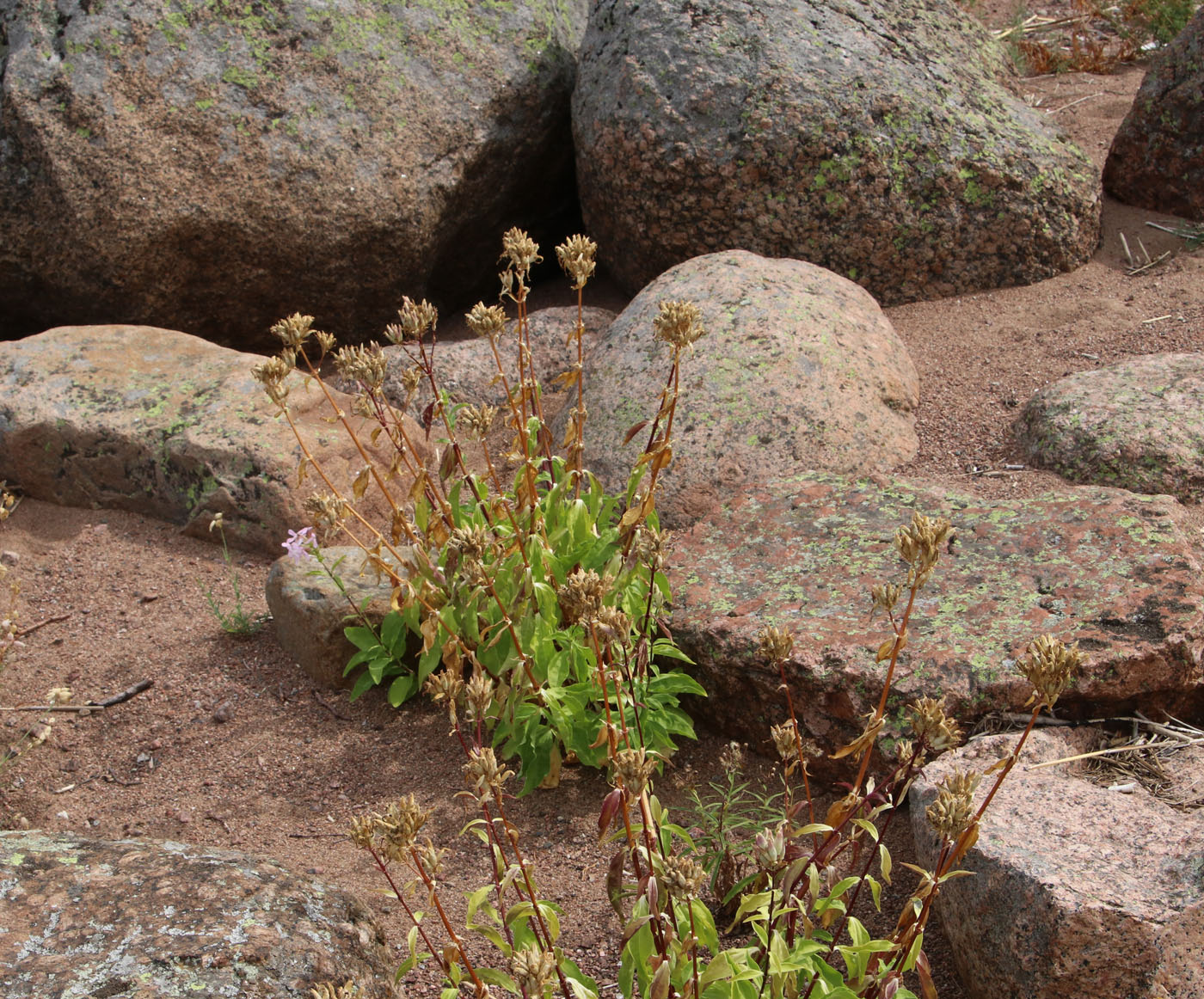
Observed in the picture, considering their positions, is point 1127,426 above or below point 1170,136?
below

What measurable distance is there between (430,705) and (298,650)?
583 millimetres

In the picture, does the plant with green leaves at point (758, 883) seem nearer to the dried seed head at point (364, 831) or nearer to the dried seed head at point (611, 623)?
the dried seed head at point (364, 831)

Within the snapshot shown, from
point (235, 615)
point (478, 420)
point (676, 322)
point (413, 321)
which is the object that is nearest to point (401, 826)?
point (478, 420)

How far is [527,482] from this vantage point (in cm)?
303

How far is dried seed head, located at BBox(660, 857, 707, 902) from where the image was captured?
5.33 feet

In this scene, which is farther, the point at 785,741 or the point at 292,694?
the point at 292,694

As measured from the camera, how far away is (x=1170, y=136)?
6098 millimetres

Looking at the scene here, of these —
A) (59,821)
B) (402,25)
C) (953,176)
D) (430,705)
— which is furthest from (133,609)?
(953,176)

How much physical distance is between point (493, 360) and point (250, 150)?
5.20ft

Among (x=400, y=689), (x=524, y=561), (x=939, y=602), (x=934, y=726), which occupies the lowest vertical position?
(x=400, y=689)

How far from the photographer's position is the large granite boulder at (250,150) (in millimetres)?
5531

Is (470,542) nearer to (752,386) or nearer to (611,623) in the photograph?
(611,623)

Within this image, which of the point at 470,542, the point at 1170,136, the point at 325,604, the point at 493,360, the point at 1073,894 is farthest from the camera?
the point at 1170,136

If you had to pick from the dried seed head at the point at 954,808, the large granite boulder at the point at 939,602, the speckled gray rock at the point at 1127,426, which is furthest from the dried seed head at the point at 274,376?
the speckled gray rock at the point at 1127,426
